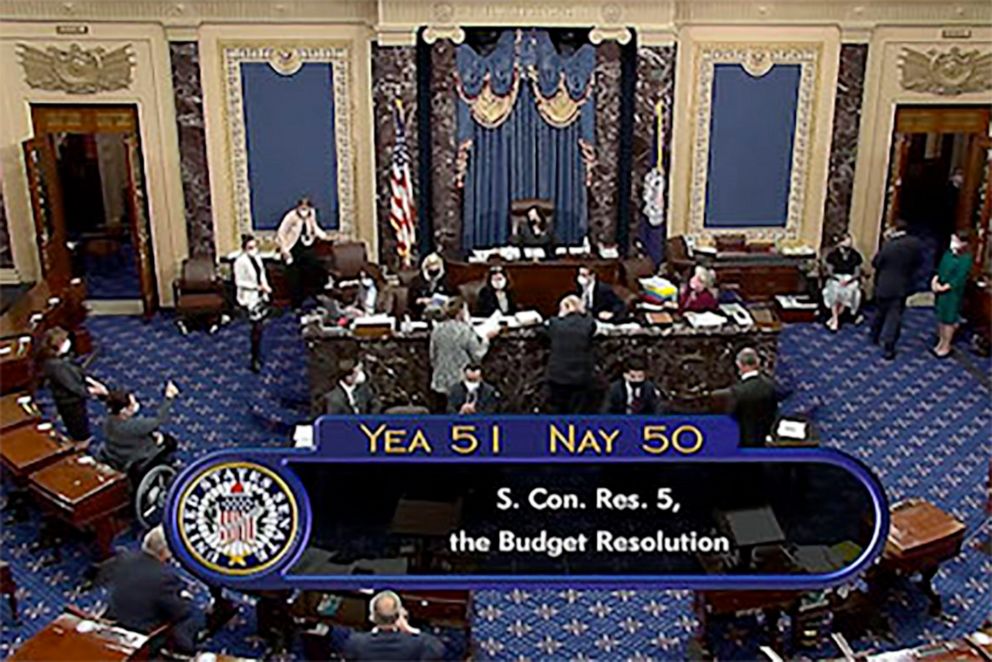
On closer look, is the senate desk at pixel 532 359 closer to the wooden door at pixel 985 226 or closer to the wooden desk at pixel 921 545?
the wooden desk at pixel 921 545

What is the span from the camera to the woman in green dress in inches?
514

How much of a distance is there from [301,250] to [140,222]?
6.45ft

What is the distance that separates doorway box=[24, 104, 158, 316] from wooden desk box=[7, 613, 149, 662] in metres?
7.80

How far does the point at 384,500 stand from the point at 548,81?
36.4 ft

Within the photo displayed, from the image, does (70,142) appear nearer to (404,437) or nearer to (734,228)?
(734,228)

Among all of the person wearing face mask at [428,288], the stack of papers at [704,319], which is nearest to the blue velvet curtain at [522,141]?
the person wearing face mask at [428,288]

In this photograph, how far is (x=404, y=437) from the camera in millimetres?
3428

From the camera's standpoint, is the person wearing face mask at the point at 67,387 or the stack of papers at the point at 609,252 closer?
the person wearing face mask at the point at 67,387

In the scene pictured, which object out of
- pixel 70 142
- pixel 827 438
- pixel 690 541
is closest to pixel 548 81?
pixel 827 438

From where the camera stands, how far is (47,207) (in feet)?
46.5

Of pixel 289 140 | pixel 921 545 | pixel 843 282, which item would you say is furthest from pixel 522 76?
pixel 921 545

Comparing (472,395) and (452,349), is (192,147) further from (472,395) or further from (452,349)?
(472,395)

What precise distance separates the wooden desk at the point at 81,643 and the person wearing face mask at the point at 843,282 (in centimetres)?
937

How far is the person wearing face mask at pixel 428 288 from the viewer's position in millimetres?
11891
